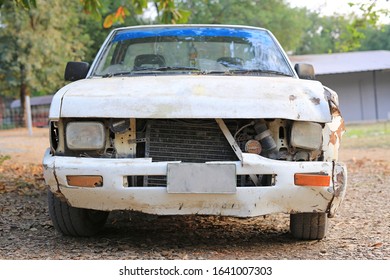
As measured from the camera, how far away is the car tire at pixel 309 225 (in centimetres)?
453

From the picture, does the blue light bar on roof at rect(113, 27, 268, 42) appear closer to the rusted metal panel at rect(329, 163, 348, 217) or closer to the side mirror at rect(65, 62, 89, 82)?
the side mirror at rect(65, 62, 89, 82)

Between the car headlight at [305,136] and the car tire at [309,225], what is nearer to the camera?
the car headlight at [305,136]

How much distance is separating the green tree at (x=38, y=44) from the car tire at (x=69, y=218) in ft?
99.4

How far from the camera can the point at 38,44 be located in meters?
34.2

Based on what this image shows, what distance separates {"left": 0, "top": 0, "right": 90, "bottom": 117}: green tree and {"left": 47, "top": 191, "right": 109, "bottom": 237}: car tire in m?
30.3

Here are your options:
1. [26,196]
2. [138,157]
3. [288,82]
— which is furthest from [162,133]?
[26,196]

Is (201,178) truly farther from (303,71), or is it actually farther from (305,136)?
(303,71)

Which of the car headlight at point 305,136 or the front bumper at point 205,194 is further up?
the car headlight at point 305,136

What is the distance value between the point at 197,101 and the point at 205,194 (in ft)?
1.91

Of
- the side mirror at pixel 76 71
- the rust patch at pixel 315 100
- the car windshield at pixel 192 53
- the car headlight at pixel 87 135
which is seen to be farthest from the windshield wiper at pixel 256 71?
the car headlight at pixel 87 135

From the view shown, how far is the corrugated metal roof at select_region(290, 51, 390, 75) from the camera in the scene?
1172 inches

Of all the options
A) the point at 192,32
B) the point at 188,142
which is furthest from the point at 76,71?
the point at 188,142

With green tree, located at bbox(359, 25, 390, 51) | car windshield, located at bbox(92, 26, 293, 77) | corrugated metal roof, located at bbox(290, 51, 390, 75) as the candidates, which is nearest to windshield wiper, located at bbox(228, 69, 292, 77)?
car windshield, located at bbox(92, 26, 293, 77)

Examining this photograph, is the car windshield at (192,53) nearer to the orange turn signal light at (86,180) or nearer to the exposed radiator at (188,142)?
the exposed radiator at (188,142)
